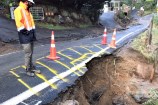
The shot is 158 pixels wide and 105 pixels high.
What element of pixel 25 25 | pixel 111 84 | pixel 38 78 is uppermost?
pixel 25 25

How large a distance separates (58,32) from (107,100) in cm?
1337

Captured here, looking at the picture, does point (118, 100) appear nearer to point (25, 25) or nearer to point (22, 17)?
point (25, 25)

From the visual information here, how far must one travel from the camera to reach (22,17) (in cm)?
822

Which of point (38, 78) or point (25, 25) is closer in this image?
point (25, 25)

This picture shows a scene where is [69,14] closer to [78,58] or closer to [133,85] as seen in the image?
[78,58]

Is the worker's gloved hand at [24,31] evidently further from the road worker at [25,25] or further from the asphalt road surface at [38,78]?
the asphalt road surface at [38,78]

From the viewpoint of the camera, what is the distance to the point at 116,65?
10500 mm

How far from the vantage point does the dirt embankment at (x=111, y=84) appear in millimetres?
8456

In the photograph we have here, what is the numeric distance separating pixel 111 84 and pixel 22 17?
10.8ft

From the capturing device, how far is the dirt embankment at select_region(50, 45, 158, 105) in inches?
333

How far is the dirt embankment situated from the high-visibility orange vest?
6.81 feet

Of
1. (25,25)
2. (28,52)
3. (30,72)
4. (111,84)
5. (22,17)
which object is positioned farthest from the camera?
(111,84)

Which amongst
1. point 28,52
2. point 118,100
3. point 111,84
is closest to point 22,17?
point 28,52

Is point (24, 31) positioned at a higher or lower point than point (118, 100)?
higher
